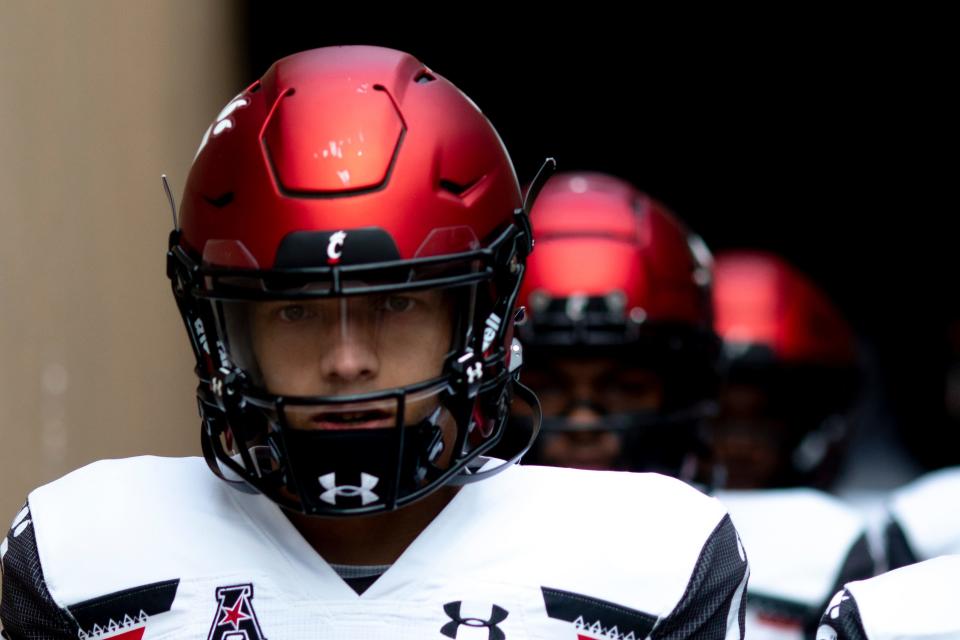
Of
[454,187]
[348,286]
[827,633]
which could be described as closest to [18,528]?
[348,286]

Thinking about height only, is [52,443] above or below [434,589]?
below

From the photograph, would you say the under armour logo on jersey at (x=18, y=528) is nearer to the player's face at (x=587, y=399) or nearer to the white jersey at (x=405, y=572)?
the white jersey at (x=405, y=572)

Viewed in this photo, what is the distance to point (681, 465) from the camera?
2855 mm

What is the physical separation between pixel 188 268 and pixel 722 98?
419 centimetres

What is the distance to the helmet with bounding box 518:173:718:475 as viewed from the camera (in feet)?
9.19

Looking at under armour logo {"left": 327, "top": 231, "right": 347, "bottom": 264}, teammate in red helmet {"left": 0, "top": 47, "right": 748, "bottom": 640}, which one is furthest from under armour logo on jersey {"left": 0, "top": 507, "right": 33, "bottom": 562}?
under armour logo {"left": 327, "top": 231, "right": 347, "bottom": 264}

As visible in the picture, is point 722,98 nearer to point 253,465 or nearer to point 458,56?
point 458,56

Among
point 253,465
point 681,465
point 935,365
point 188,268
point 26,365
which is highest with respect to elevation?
point 188,268

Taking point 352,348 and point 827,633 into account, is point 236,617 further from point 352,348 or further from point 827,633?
point 827,633

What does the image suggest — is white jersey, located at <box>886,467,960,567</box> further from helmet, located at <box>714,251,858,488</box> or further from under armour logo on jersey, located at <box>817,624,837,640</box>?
under armour logo on jersey, located at <box>817,624,837,640</box>

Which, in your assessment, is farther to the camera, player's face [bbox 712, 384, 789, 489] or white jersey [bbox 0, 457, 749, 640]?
player's face [bbox 712, 384, 789, 489]

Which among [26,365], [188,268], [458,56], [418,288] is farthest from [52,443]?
[458,56]

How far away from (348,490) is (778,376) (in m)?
2.56

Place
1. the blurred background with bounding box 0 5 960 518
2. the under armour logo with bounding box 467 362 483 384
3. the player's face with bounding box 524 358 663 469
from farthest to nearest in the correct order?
the blurred background with bounding box 0 5 960 518 < the player's face with bounding box 524 358 663 469 < the under armour logo with bounding box 467 362 483 384
